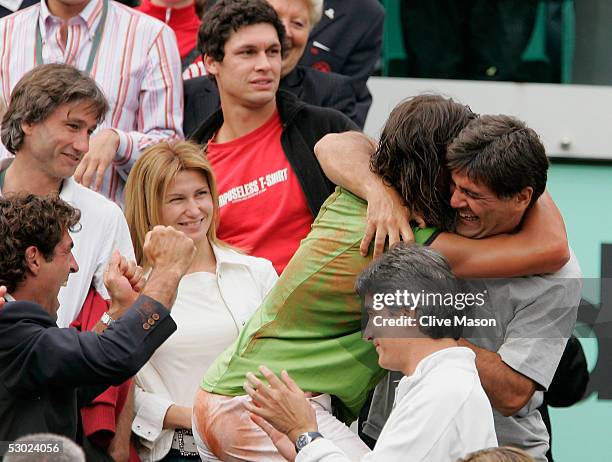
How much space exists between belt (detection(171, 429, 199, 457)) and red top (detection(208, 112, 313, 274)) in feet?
2.30

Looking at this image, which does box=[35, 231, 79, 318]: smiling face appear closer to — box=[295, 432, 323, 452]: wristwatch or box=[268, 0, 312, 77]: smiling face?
box=[295, 432, 323, 452]: wristwatch

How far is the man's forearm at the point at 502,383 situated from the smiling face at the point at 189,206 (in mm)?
1295

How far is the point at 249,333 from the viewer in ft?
13.0

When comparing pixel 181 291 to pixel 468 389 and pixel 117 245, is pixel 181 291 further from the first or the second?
pixel 468 389

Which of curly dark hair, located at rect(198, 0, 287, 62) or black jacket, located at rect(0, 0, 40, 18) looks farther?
black jacket, located at rect(0, 0, 40, 18)

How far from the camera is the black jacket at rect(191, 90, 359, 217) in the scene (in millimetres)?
4848

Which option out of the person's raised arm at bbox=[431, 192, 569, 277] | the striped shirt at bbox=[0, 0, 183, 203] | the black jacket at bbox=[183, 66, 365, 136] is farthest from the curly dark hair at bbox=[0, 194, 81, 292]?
the black jacket at bbox=[183, 66, 365, 136]

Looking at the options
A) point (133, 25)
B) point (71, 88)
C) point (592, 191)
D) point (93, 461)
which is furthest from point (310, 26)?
point (93, 461)

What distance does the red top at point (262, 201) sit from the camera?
4879 millimetres

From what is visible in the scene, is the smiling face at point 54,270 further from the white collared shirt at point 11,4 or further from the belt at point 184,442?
the white collared shirt at point 11,4

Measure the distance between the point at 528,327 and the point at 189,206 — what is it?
1.38m

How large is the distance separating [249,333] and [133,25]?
184cm

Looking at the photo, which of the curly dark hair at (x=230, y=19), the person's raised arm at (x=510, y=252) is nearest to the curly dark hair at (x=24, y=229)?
the person's raised arm at (x=510, y=252)

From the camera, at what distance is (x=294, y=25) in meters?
5.55
